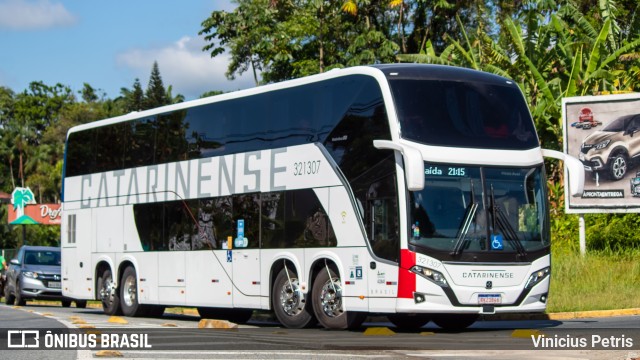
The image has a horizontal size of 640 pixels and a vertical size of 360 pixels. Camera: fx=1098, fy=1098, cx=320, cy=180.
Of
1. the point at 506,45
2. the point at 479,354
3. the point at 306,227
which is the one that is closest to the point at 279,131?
the point at 306,227

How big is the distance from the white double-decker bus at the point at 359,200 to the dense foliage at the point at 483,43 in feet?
37.9

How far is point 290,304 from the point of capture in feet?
60.1

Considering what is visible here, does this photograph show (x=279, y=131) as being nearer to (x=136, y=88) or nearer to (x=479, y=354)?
(x=479, y=354)

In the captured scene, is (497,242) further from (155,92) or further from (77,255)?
(155,92)

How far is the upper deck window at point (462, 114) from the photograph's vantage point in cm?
1614

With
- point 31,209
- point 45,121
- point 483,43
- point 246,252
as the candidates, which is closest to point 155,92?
point 45,121

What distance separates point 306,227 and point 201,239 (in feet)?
12.1

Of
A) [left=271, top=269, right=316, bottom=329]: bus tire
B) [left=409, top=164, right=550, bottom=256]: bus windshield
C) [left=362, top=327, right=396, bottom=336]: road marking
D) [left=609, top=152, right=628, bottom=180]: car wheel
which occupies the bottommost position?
[left=362, top=327, right=396, bottom=336]: road marking

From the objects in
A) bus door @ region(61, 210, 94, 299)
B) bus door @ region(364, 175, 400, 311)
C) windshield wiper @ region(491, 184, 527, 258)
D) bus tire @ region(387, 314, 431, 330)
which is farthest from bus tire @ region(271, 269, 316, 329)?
bus door @ region(61, 210, 94, 299)

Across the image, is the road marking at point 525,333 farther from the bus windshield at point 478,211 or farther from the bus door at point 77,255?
the bus door at point 77,255

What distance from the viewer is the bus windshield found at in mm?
15773

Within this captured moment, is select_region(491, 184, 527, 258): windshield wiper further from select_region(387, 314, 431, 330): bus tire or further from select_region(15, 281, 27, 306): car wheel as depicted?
select_region(15, 281, 27, 306): car wheel

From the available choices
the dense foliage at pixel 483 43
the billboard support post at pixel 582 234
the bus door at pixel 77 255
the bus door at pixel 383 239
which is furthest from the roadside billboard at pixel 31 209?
the bus door at pixel 383 239

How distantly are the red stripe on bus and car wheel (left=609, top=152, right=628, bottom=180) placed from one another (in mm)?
12570
